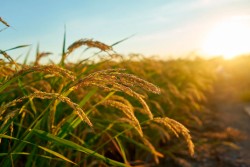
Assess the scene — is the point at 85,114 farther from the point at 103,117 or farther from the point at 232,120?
the point at 232,120

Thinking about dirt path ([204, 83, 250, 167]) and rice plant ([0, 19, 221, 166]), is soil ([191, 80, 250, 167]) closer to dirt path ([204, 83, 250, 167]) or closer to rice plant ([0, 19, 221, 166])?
dirt path ([204, 83, 250, 167])

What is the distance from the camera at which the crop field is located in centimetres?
148

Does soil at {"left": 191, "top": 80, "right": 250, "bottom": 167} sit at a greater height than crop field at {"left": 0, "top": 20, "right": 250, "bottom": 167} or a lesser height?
lesser

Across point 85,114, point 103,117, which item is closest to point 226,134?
point 103,117

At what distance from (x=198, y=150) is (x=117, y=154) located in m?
1.07

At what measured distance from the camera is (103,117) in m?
3.30

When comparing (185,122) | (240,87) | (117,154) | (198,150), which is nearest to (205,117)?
A: (185,122)

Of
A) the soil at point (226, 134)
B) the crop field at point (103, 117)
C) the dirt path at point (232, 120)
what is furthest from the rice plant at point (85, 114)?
the dirt path at point (232, 120)

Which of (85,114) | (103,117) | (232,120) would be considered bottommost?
(232,120)

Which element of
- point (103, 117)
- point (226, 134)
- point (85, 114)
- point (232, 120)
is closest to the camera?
point (85, 114)

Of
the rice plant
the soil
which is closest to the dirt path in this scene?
the soil

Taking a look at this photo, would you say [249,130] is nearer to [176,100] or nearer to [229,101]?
Answer: [176,100]

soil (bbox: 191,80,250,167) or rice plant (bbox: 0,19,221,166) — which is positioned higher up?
rice plant (bbox: 0,19,221,166)

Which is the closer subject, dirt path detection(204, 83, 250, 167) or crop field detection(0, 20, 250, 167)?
crop field detection(0, 20, 250, 167)
